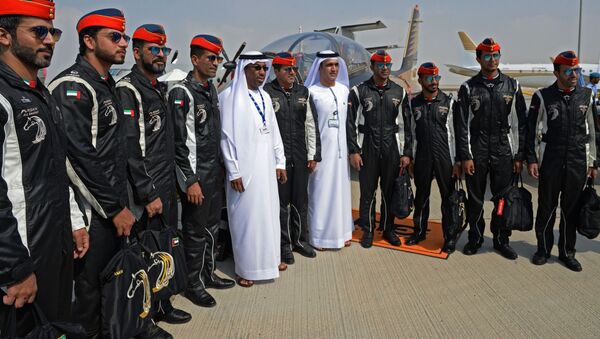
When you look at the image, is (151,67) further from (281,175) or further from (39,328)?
(39,328)

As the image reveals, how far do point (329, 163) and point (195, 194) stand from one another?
5.95 feet

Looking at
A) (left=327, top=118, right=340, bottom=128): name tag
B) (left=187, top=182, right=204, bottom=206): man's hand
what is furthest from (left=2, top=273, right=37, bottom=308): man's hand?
(left=327, top=118, right=340, bottom=128): name tag

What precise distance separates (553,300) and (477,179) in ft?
4.41

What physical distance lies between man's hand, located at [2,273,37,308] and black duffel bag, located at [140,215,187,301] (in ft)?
3.12

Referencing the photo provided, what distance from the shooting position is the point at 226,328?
3066 millimetres

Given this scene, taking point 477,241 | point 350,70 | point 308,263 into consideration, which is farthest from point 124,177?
point 350,70

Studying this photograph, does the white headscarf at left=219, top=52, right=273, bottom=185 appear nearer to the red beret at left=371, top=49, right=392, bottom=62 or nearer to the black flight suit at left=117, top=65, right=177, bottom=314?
the black flight suit at left=117, top=65, right=177, bottom=314

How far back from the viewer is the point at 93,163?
2.29 metres

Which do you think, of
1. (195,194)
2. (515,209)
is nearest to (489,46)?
(515,209)

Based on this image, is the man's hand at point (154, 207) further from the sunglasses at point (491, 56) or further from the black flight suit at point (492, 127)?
the sunglasses at point (491, 56)

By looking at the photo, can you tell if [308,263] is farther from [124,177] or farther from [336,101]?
[124,177]

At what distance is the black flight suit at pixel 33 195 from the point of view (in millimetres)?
1688

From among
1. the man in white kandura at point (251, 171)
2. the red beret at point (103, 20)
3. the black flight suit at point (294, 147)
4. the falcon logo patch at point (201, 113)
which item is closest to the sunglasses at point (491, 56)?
the black flight suit at point (294, 147)

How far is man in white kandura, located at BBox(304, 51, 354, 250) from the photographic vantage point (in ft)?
15.3
